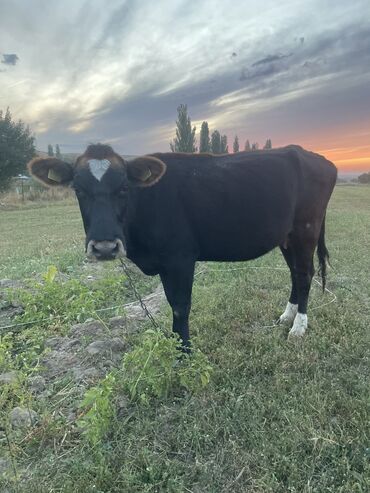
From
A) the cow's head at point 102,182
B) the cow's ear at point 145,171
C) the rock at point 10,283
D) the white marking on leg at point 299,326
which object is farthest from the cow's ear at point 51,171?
the rock at point 10,283

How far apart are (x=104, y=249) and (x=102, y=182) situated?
2.05 feet

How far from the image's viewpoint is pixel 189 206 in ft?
13.0

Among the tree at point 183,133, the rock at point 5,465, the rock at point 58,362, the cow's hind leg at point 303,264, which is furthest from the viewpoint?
the tree at point 183,133

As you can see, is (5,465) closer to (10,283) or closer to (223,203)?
(223,203)

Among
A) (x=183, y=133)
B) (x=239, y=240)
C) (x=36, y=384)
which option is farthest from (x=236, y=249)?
(x=183, y=133)

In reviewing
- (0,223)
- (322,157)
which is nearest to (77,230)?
(0,223)

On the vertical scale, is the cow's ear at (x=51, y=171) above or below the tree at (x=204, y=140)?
below

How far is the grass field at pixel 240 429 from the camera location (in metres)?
2.45

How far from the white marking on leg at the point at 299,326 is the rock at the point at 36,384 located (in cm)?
262

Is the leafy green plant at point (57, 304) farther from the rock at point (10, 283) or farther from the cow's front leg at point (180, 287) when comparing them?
the cow's front leg at point (180, 287)

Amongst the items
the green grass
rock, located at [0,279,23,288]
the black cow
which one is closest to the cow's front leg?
the black cow

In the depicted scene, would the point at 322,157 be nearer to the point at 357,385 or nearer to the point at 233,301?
the point at 233,301

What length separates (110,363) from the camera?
3840 millimetres

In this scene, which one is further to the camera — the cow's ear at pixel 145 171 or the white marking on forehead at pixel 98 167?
the cow's ear at pixel 145 171
